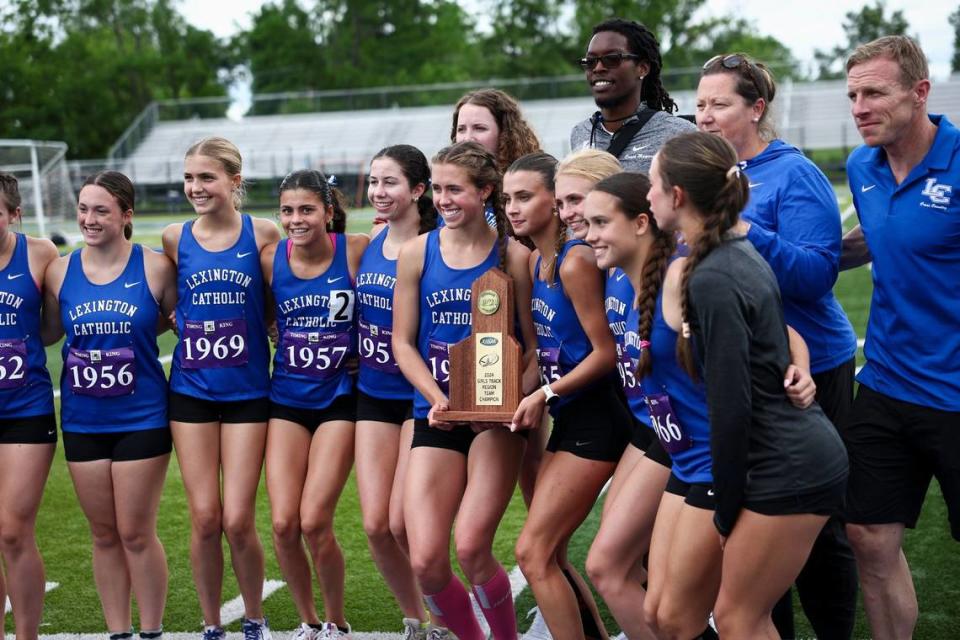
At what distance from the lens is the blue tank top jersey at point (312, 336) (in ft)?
14.9

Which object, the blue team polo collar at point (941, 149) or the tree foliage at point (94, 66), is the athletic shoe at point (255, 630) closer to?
the blue team polo collar at point (941, 149)

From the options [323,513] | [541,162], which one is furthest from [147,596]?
[541,162]

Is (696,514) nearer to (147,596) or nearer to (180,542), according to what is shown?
(147,596)

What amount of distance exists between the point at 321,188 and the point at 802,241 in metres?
1.97

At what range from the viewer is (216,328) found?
14.8 ft

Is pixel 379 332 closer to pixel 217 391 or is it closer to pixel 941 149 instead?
pixel 217 391

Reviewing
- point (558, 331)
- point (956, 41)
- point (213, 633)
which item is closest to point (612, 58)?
point (558, 331)

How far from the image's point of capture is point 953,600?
4953mm

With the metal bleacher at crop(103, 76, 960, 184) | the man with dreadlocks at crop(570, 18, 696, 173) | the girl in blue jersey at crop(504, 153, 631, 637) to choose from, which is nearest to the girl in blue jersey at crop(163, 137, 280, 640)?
the girl in blue jersey at crop(504, 153, 631, 637)

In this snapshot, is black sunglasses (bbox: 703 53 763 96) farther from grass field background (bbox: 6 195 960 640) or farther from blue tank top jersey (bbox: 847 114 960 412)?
grass field background (bbox: 6 195 960 640)

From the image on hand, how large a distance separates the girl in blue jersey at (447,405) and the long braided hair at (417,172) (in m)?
0.35

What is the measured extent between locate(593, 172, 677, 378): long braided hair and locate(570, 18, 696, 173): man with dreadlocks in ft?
3.01

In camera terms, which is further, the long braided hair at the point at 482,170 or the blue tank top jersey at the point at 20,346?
the blue tank top jersey at the point at 20,346

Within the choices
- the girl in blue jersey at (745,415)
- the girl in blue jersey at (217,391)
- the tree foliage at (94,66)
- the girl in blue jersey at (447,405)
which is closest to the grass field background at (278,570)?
the girl in blue jersey at (217,391)
